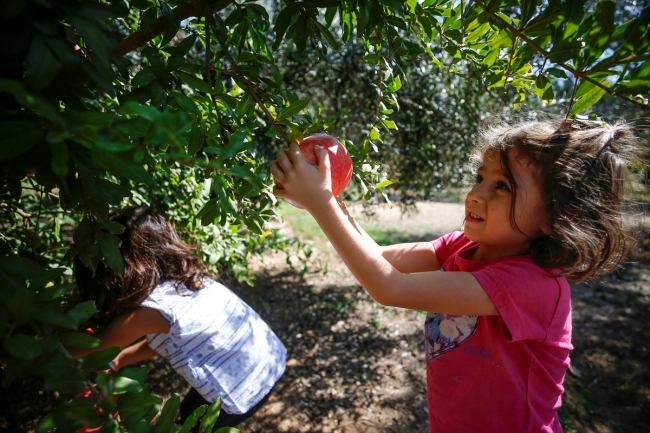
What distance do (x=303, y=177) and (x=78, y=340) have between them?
58 cm

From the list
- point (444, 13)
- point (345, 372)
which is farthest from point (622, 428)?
point (444, 13)

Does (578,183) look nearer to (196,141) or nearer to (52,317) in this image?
(196,141)

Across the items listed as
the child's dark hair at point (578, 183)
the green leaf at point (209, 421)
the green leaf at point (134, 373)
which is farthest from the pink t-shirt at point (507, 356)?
the green leaf at point (134, 373)

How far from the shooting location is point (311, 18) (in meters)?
1.16

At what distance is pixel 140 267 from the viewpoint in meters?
1.90

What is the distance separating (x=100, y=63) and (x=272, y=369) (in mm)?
1813

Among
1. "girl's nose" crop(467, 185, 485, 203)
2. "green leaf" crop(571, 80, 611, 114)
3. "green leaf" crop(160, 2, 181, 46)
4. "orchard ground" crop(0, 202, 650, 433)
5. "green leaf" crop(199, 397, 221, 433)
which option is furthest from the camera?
"orchard ground" crop(0, 202, 650, 433)

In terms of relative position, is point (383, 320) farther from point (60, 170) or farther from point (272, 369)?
point (60, 170)

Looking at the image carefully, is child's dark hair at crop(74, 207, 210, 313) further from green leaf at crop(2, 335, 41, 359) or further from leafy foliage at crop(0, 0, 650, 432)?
green leaf at crop(2, 335, 41, 359)

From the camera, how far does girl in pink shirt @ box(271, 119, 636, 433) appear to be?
127 cm

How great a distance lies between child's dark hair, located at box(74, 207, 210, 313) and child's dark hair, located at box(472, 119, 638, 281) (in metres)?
1.46

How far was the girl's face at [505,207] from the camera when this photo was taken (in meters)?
1.35

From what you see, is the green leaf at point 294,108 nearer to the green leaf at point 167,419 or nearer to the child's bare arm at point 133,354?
the green leaf at point 167,419

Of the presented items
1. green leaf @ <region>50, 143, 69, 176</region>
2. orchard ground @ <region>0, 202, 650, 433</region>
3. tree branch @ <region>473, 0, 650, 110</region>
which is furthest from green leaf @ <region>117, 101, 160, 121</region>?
orchard ground @ <region>0, 202, 650, 433</region>
